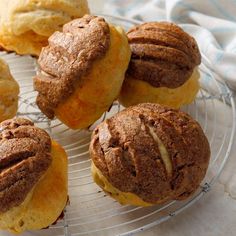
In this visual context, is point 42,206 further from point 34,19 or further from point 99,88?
point 34,19

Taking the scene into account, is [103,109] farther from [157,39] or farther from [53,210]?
[53,210]

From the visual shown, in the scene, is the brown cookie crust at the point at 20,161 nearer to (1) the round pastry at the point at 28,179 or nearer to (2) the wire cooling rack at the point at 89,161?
(1) the round pastry at the point at 28,179

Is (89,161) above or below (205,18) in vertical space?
below

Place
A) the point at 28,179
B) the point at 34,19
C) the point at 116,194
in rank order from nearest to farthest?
the point at 28,179 → the point at 116,194 → the point at 34,19

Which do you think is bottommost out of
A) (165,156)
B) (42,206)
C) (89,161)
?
(89,161)

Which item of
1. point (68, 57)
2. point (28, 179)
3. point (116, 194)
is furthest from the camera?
point (68, 57)

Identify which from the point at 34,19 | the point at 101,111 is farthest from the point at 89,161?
the point at 34,19
